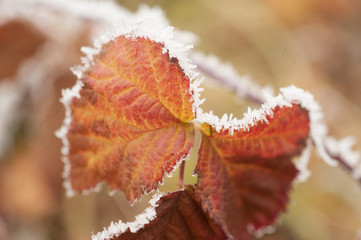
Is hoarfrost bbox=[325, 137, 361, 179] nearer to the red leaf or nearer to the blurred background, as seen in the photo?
the blurred background

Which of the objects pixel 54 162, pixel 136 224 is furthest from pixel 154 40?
pixel 54 162

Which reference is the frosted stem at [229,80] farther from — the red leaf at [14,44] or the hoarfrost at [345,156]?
the red leaf at [14,44]

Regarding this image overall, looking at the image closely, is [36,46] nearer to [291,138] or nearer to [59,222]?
[59,222]

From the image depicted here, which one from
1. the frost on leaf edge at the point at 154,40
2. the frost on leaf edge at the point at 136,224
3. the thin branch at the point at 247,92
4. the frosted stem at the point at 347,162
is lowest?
the frost on leaf edge at the point at 136,224

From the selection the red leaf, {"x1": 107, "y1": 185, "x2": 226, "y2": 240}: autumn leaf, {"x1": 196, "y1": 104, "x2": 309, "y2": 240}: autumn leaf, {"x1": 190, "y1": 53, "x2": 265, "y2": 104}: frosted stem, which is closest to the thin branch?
{"x1": 190, "y1": 53, "x2": 265, "y2": 104}: frosted stem

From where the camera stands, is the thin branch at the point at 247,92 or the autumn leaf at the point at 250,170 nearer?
the autumn leaf at the point at 250,170

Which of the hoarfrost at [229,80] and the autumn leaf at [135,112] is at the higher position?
the hoarfrost at [229,80]

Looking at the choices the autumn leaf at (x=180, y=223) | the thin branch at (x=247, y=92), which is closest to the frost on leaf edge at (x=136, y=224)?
the autumn leaf at (x=180, y=223)
